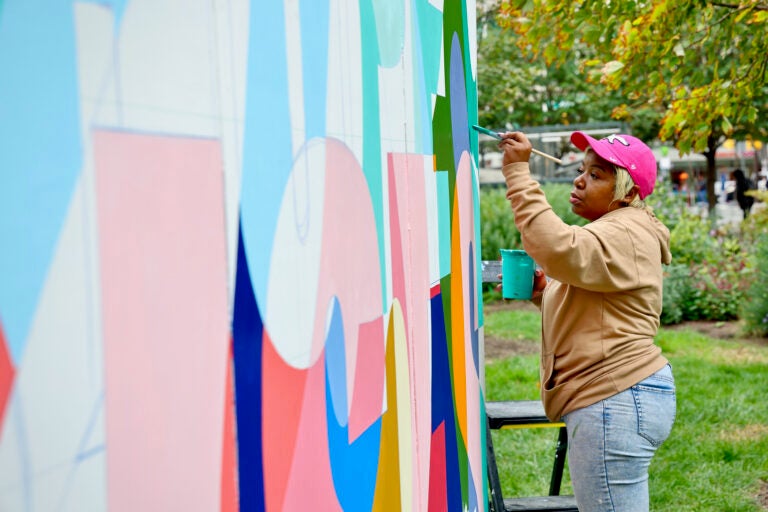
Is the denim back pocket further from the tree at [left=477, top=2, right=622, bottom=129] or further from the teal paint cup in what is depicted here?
the tree at [left=477, top=2, right=622, bottom=129]

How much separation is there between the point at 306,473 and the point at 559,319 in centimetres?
180

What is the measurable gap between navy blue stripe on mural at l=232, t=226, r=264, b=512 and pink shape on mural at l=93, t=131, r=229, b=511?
0.05m

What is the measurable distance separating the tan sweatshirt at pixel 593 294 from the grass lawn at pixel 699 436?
2439 millimetres

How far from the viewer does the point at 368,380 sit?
73.2 inches

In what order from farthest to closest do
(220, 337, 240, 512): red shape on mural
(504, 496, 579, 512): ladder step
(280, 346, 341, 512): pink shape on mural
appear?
(504, 496, 579, 512): ladder step
(280, 346, 341, 512): pink shape on mural
(220, 337, 240, 512): red shape on mural

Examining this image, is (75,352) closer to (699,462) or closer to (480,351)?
(480,351)

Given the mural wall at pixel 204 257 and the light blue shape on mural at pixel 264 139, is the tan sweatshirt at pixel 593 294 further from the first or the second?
the light blue shape on mural at pixel 264 139

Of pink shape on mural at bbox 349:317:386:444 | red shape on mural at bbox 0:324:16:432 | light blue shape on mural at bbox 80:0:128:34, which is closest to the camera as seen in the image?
red shape on mural at bbox 0:324:16:432

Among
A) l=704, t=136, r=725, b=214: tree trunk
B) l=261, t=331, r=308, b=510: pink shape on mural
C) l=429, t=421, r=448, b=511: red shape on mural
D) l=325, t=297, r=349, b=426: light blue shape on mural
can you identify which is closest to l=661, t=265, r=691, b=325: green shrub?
l=429, t=421, r=448, b=511: red shape on mural

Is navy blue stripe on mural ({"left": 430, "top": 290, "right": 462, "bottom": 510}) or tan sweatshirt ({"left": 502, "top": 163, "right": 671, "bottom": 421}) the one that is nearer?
navy blue stripe on mural ({"left": 430, "top": 290, "right": 462, "bottom": 510})

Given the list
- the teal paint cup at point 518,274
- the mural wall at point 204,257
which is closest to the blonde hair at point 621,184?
the teal paint cup at point 518,274

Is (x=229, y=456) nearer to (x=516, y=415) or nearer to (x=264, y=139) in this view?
(x=264, y=139)

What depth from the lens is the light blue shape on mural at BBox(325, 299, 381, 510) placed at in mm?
1610

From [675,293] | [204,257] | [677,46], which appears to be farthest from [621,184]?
[675,293]
